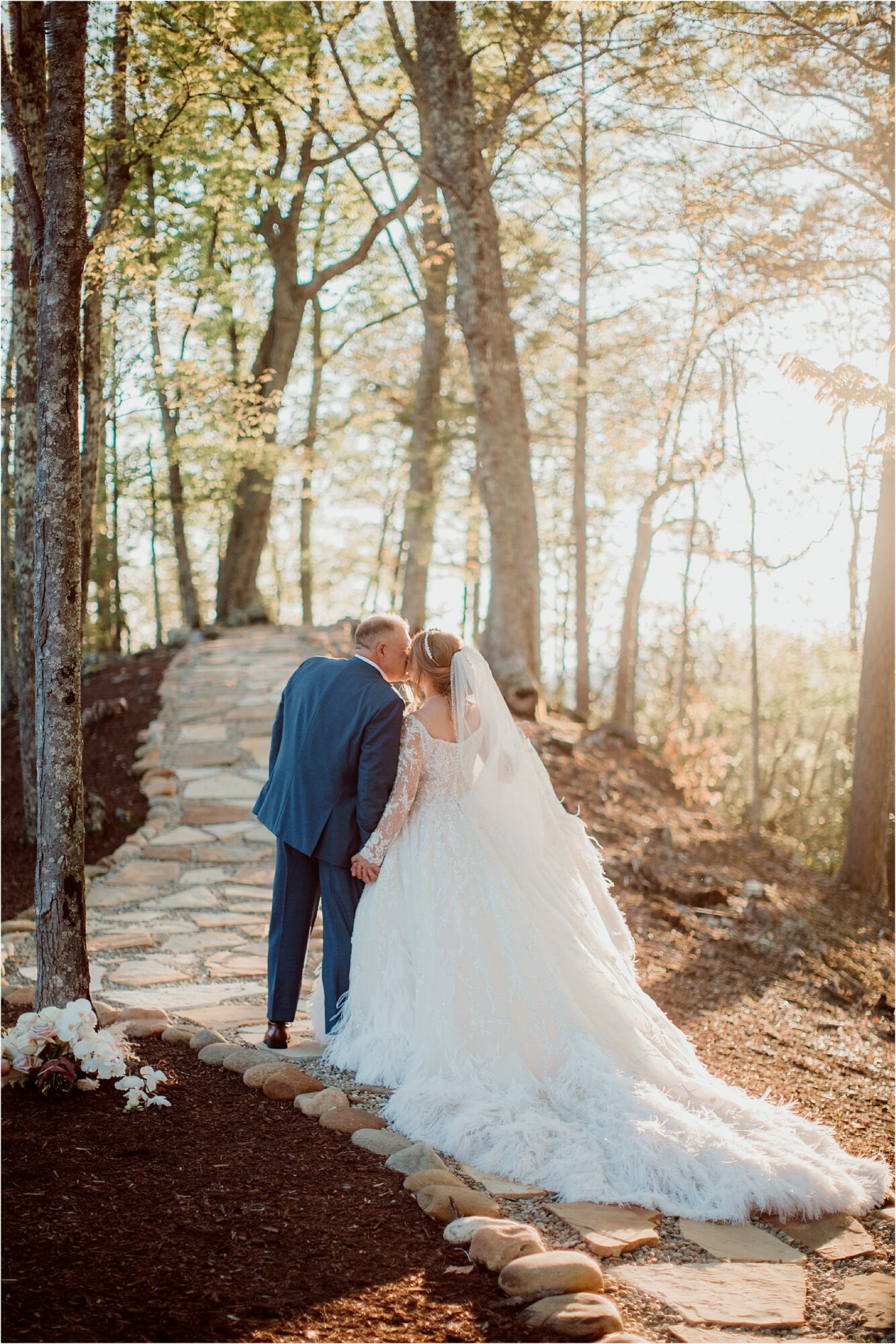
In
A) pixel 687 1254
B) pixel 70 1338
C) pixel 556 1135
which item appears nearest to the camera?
pixel 70 1338

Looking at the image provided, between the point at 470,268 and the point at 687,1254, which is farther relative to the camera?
the point at 470,268

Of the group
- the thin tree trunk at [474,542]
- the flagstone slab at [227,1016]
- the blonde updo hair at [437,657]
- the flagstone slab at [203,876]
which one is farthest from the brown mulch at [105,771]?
the thin tree trunk at [474,542]

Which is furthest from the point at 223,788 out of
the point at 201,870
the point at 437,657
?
the point at 437,657

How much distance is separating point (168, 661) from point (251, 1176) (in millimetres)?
10817

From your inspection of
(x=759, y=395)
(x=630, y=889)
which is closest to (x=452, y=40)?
(x=759, y=395)

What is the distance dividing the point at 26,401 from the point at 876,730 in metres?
8.45

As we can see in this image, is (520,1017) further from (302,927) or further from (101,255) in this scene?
(101,255)

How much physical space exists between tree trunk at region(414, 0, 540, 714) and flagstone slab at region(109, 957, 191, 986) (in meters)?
5.37

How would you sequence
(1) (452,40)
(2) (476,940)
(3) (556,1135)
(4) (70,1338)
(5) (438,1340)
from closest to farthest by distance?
(4) (70,1338) → (5) (438,1340) → (3) (556,1135) → (2) (476,940) → (1) (452,40)

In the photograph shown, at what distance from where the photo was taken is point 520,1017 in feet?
12.8

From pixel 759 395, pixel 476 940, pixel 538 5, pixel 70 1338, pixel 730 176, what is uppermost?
pixel 538 5

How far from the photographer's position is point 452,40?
9.32 meters

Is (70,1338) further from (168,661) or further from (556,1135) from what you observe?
(168,661)

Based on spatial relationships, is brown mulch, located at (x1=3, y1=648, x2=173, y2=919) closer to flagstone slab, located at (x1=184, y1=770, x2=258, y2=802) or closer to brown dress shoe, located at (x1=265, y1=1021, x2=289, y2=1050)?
flagstone slab, located at (x1=184, y1=770, x2=258, y2=802)
